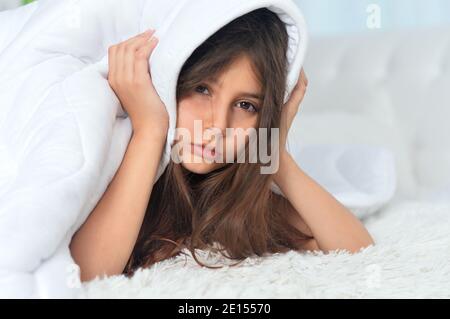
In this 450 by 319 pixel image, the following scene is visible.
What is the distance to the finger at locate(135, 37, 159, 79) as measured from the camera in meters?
1.11

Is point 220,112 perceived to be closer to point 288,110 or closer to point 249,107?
point 249,107

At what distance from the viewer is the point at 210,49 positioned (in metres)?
1.11

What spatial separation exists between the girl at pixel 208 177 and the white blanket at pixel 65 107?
3 centimetres

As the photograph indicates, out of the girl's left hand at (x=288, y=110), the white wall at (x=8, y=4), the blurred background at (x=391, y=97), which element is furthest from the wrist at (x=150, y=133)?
the white wall at (x=8, y=4)

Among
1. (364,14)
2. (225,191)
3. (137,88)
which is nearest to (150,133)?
(137,88)

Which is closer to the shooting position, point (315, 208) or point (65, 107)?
point (65, 107)

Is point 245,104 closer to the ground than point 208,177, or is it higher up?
higher up

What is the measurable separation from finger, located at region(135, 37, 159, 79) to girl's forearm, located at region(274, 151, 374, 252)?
29 cm

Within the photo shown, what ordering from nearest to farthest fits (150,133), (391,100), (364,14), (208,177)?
(150,133), (208,177), (391,100), (364,14)

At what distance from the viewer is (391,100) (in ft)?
6.21

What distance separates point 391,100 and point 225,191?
0.88 m

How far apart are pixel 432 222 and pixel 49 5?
0.88m
